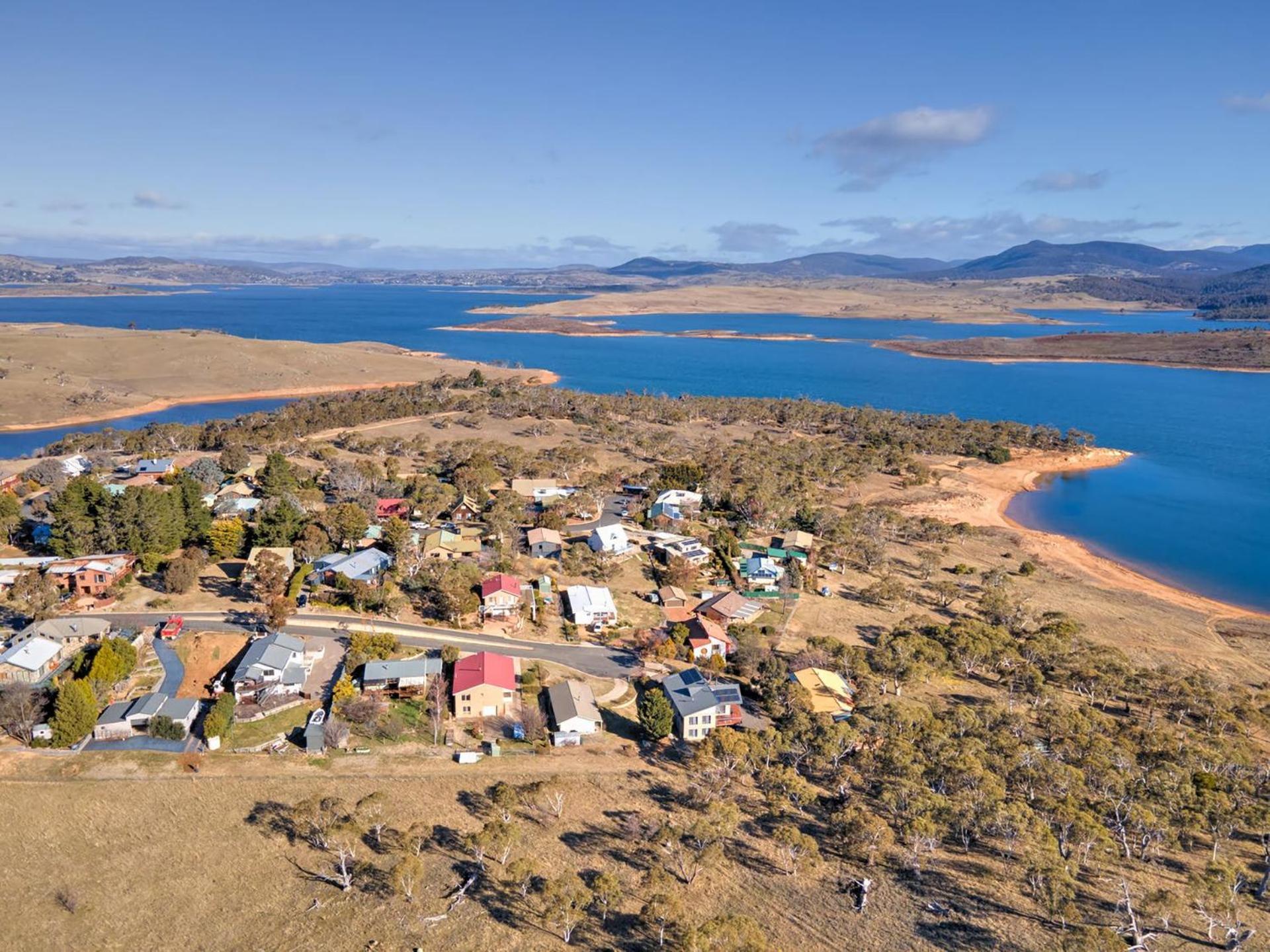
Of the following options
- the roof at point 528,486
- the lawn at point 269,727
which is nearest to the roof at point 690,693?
the lawn at point 269,727

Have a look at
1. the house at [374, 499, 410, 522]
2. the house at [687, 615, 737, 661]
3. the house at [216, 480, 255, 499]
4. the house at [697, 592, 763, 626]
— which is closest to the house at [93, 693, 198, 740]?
the house at [687, 615, 737, 661]

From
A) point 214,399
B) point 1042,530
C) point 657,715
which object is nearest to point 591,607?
point 657,715

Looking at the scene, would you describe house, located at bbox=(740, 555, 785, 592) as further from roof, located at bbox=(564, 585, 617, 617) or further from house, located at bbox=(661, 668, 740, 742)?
house, located at bbox=(661, 668, 740, 742)

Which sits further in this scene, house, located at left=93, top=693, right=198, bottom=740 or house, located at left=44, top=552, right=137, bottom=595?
house, located at left=44, top=552, right=137, bottom=595

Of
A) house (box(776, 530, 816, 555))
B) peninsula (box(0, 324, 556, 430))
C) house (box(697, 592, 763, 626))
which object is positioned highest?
peninsula (box(0, 324, 556, 430))

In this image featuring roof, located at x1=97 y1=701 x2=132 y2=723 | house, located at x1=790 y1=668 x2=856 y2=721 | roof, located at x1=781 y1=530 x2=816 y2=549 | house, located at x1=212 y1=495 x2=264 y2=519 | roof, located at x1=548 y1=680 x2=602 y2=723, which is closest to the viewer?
roof, located at x1=97 y1=701 x2=132 y2=723

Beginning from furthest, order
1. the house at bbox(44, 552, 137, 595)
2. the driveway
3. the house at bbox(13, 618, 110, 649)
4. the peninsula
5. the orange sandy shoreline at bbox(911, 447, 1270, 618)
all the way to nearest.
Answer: the peninsula → the orange sandy shoreline at bbox(911, 447, 1270, 618) → the house at bbox(44, 552, 137, 595) → the house at bbox(13, 618, 110, 649) → the driveway

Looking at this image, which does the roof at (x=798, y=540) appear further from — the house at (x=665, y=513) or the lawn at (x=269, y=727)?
the lawn at (x=269, y=727)

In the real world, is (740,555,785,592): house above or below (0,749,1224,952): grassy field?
above
